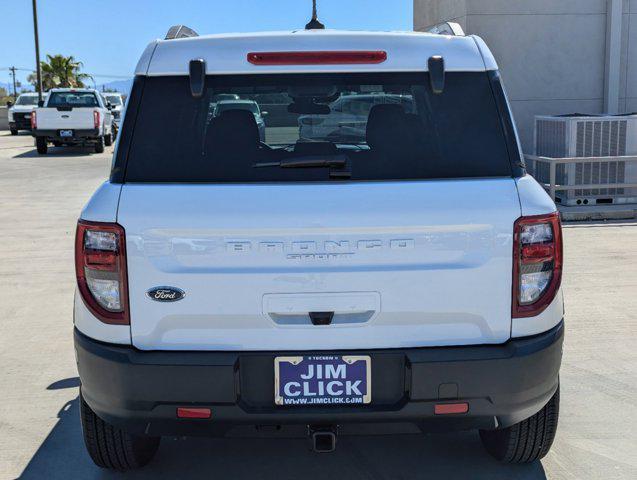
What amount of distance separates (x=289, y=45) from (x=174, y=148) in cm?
58

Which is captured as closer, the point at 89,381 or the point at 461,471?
the point at 89,381

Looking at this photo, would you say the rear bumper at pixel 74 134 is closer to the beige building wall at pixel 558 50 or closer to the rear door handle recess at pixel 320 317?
the beige building wall at pixel 558 50

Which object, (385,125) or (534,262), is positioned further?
(385,125)

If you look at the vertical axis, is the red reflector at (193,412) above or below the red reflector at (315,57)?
below

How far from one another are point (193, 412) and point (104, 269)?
23.5 inches

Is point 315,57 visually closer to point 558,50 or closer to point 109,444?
point 109,444

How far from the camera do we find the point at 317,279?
3.09 meters

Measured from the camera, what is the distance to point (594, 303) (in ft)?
23.1

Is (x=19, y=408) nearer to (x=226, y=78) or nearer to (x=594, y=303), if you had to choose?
(x=226, y=78)

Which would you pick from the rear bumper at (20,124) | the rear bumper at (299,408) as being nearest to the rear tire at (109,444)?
the rear bumper at (299,408)

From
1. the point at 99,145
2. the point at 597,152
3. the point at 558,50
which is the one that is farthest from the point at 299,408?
the point at 99,145

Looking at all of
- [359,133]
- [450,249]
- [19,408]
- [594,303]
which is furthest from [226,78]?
[594,303]

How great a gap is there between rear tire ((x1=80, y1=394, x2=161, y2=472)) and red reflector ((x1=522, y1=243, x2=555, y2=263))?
1.79m

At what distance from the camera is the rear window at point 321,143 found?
3238 millimetres
